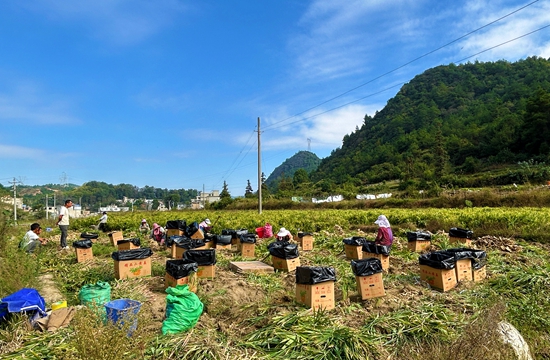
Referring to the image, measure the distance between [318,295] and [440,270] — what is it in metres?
2.15

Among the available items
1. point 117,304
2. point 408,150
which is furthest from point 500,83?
point 117,304

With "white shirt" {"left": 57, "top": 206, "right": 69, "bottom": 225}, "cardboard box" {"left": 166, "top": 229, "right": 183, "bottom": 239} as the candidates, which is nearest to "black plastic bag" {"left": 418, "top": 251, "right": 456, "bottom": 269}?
"cardboard box" {"left": 166, "top": 229, "right": 183, "bottom": 239}

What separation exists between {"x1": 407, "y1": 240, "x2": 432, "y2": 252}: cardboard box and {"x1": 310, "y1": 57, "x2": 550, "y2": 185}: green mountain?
30888 mm

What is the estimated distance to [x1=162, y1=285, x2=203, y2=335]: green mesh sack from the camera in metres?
3.75

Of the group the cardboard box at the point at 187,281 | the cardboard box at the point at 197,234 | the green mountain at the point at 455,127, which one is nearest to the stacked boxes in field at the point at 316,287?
the cardboard box at the point at 187,281

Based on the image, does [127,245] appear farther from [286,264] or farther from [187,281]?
[286,264]

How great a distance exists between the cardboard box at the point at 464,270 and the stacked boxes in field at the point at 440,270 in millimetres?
152

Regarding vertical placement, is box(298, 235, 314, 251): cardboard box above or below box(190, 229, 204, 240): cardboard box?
below

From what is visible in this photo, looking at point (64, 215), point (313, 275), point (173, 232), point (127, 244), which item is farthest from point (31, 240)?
point (313, 275)

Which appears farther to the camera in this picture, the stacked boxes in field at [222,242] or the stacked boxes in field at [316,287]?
the stacked boxes in field at [222,242]

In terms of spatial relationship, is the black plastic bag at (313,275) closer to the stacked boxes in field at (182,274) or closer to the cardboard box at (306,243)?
the stacked boxes in field at (182,274)

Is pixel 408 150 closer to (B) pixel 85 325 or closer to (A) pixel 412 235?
(A) pixel 412 235

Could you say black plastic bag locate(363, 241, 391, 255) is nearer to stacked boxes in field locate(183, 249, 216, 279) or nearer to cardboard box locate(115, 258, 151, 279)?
stacked boxes in field locate(183, 249, 216, 279)

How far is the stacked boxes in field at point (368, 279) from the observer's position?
15.8 feet
